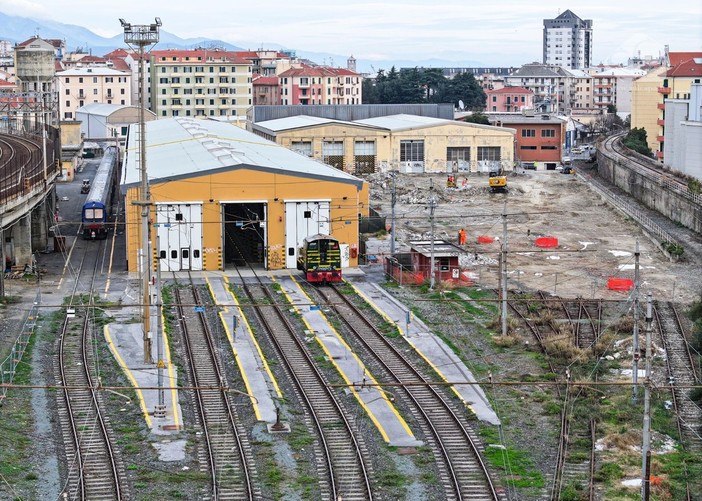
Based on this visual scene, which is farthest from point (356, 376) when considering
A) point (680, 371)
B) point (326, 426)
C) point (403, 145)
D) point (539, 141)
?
point (539, 141)

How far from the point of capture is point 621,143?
301ft

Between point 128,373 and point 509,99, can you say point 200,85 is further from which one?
point 128,373

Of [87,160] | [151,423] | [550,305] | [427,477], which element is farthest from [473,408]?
[87,160]

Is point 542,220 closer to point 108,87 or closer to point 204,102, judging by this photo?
point 204,102

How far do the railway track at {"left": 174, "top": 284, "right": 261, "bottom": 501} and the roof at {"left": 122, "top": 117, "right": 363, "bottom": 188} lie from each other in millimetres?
9195

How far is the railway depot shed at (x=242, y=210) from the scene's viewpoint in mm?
38062

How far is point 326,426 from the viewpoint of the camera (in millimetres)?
21609

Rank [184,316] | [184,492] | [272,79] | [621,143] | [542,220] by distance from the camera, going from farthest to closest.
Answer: [272,79] → [621,143] → [542,220] → [184,316] → [184,492]

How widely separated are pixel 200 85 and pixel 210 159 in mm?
75316

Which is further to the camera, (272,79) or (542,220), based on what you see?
(272,79)

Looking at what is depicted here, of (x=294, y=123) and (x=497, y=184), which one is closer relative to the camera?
(x=497, y=184)

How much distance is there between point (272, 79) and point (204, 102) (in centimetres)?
1148

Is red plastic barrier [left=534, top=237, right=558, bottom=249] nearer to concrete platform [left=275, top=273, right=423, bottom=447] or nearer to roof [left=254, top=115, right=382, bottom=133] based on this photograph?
concrete platform [left=275, top=273, right=423, bottom=447]

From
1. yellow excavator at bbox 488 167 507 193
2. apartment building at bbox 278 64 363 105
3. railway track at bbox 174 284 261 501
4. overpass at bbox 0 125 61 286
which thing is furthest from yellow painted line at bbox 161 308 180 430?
apartment building at bbox 278 64 363 105
